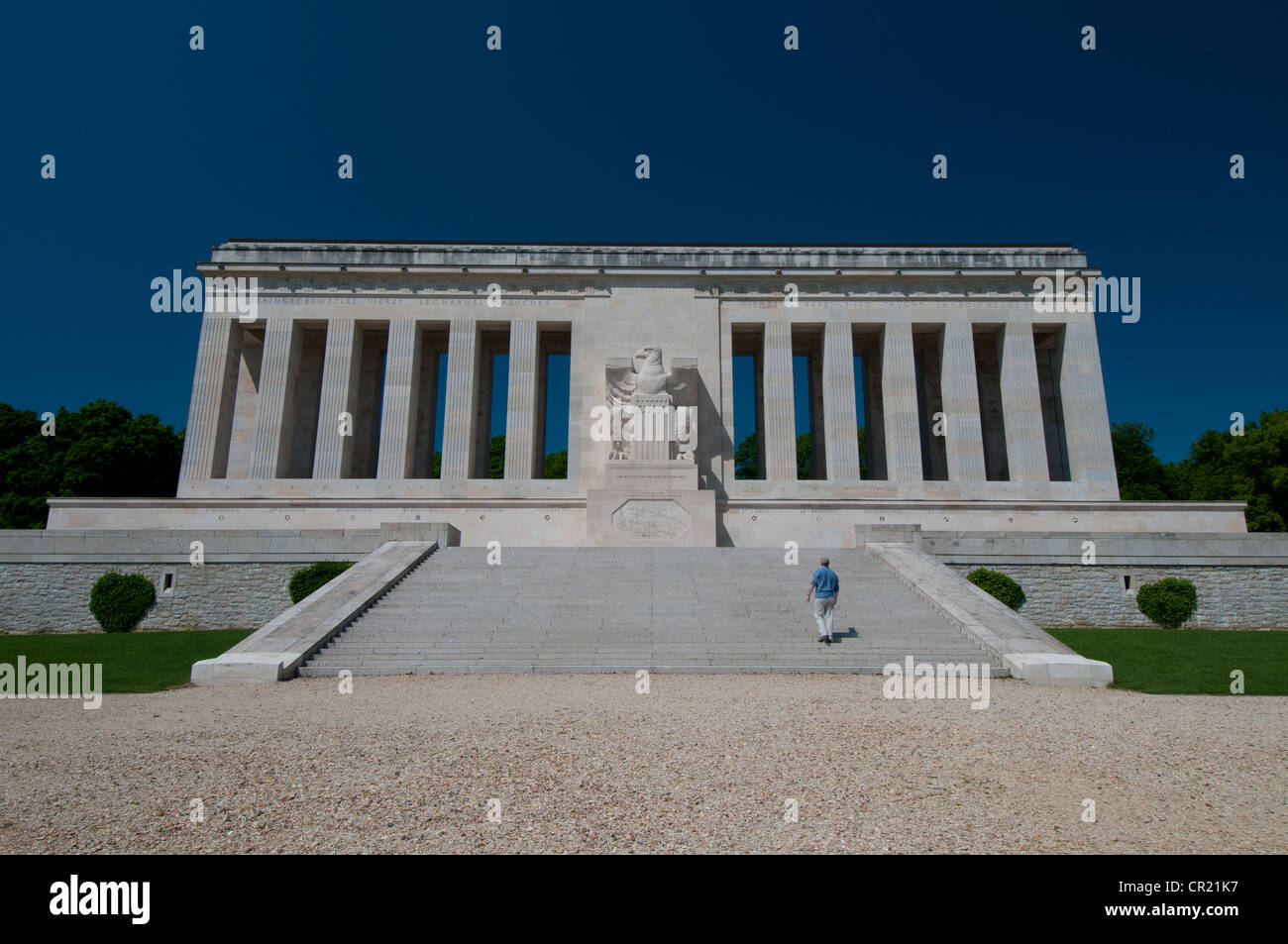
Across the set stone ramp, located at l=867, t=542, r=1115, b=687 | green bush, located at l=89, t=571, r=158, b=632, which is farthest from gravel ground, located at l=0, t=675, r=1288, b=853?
green bush, located at l=89, t=571, r=158, b=632

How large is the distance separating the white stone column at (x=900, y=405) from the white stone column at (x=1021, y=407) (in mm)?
4006

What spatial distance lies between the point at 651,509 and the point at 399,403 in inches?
499

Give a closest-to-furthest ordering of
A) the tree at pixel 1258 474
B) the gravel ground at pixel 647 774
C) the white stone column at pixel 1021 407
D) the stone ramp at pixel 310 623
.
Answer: the gravel ground at pixel 647 774
the stone ramp at pixel 310 623
the white stone column at pixel 1021 407
the tree at pixel 1258 474

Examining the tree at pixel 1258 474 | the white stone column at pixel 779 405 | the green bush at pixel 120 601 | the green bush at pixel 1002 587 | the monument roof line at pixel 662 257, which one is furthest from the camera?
the tree at pixel 1258 474

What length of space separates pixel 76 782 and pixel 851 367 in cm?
2973

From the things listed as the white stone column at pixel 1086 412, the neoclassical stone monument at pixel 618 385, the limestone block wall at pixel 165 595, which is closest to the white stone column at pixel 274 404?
the neoclassical stone monument at pixel 618 385

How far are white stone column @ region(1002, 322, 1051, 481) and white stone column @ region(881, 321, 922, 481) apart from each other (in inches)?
158

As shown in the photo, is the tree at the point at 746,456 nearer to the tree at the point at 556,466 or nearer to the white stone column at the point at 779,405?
the tree at the point at 556,466

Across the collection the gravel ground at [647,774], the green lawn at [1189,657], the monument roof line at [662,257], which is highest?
the monument roof line at [662,257]

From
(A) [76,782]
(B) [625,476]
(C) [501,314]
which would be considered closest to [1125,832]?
(A) [76,782]

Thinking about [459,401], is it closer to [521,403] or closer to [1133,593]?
[521,403]

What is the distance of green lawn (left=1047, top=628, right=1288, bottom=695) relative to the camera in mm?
11031

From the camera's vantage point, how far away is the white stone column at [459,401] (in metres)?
30.3

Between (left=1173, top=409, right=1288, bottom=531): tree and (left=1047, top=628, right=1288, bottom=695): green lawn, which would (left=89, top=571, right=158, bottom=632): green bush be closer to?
(left=1047, top=628, right=1288, bottom=695): green lawn
